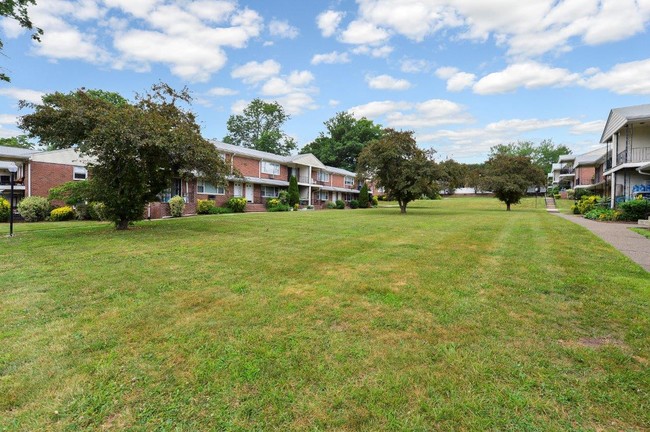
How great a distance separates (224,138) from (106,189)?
53.0m

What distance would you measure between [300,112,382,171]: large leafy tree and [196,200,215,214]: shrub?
36813 mm

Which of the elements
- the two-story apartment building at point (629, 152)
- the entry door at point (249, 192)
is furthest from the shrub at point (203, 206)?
the two-story apartment building at point (629, 152)

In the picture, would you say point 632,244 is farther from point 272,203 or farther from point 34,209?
point 34,209

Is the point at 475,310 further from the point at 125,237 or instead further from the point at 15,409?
the point at 125,237

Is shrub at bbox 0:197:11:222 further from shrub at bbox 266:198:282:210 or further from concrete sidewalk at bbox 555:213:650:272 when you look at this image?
concrete sidewalk at bbox 555:213:650:272

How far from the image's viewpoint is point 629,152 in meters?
21.1

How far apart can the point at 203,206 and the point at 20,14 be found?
1711 centimetres

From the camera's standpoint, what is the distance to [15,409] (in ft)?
8.37

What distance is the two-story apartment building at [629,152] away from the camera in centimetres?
2045

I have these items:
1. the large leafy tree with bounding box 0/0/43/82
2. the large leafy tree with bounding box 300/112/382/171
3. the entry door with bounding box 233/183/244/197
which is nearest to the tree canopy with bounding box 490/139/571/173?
the large leafy tree with bounding box 300/112/382/171

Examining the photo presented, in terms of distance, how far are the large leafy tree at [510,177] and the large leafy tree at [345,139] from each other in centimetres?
3028

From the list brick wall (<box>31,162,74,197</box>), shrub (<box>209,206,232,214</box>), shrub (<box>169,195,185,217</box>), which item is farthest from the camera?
shrub (<box>209,206,232,214</box>)

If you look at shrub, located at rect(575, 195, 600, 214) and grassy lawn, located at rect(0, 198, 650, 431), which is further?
shrub, located at rect(575, 195, 600, 214)

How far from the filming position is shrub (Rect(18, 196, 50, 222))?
2050 cm
